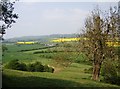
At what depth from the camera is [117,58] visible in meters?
44.7

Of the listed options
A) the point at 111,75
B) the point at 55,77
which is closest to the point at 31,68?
the point at 111,75

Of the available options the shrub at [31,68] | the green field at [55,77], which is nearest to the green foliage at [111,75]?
the green field at [55,77]

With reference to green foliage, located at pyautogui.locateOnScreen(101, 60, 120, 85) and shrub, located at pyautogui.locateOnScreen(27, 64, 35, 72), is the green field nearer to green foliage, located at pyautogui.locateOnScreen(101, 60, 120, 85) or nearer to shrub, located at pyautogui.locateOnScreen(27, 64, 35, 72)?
green foliage, located at pyautogui.locateOnScreen(101, 60, 120, 85)

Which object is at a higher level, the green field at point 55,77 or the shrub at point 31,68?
the green field at point 55,77

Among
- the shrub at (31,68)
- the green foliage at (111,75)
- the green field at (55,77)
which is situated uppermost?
the green field at (55,77)

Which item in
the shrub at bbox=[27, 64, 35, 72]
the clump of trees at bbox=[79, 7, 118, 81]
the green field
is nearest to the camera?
the green field

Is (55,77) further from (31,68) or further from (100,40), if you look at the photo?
(31,68)

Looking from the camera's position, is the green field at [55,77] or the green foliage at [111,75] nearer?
the green field at [55,77]

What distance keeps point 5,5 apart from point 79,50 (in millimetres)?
26210

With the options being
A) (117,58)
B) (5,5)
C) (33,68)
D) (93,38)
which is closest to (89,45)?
(93,38)

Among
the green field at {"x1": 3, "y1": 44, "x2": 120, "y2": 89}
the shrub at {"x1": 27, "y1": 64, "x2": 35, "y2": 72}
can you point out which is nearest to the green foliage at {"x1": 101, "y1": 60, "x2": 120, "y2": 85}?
the green field at {"x1": 3, "y1": 44, "x2": 120, "y2": 89}

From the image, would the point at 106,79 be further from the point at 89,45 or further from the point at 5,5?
the point at 5,5

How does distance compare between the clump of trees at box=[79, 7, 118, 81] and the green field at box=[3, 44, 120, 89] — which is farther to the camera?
the clump of trees at box=[79, 7, 118, 81]

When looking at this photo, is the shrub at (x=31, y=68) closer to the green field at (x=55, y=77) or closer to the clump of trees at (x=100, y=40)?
the green field at (x=55, y=77)
